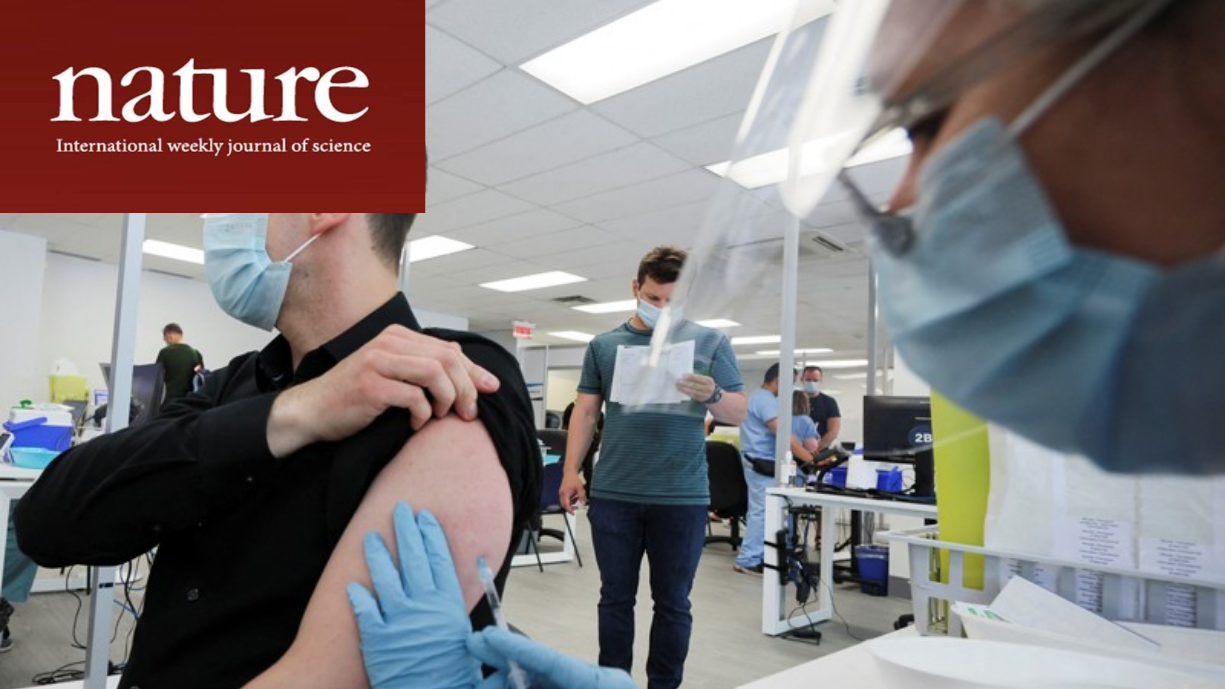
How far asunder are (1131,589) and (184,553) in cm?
100

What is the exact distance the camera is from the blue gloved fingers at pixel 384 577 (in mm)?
631

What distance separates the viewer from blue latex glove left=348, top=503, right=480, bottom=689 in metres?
0.61

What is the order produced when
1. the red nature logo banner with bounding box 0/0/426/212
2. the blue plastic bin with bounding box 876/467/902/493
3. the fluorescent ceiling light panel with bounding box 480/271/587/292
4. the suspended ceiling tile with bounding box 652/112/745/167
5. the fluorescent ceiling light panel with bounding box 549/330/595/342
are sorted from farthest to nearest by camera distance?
the fluorescent ceiling light panel with bounding box 549/330/595/342, the fluorescent ceiling light panel with bounding box 480/271/587/292, the suspended ceiling tile with bounding box 652/112/745/167, the blue plastic bin with bounding box 876/467/902/493, the red nature logo banner with bounding box 0/0/426/212

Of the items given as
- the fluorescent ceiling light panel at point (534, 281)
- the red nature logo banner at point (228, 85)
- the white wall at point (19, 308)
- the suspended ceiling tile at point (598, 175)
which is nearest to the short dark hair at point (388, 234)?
the red nature logo banner at point (228, 85)

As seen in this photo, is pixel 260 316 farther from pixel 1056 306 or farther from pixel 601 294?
pixel 601 294

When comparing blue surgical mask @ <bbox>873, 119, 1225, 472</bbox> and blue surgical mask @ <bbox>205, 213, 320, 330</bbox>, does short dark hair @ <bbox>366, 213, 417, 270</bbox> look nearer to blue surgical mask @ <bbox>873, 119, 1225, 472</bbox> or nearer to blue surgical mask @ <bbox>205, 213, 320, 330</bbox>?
blue surgical mask @ <bbox>205, 213, 320, 330</bbox>

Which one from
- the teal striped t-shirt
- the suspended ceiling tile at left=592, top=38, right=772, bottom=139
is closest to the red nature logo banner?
the suspended ceiling tile at left=592, top=38, right=772, bottom=139

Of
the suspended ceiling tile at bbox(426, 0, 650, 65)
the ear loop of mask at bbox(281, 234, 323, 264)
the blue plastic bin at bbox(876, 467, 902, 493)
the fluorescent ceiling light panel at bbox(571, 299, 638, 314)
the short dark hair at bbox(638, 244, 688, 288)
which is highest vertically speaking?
the suspended ceiling tile at bbox(426, 0, 650, 65)

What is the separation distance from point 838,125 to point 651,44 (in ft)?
9.90

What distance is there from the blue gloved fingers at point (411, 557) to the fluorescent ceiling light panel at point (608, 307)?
8628mm

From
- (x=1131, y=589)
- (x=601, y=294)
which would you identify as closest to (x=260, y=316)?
(x=1131, y=589)

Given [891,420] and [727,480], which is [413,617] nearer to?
[891,420]

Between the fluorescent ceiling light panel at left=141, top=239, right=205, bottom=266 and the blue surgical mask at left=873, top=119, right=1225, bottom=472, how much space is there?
25.5 feet

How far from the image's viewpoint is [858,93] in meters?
0.34
